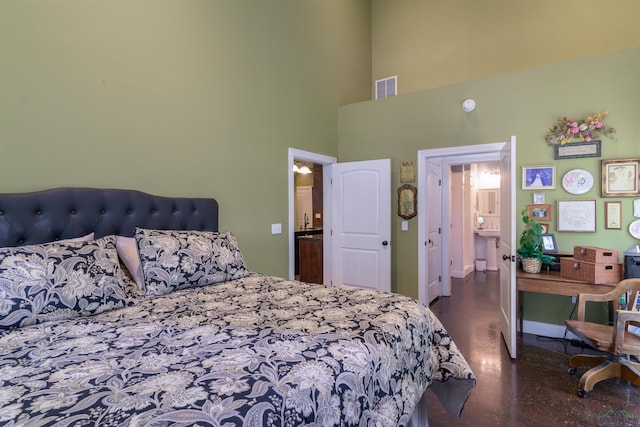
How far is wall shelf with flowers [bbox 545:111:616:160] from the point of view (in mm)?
3117

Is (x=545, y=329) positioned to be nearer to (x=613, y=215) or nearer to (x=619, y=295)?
(x=619, y=295)

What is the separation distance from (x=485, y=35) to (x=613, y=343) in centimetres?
438

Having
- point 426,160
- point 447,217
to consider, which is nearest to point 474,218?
point 447,217

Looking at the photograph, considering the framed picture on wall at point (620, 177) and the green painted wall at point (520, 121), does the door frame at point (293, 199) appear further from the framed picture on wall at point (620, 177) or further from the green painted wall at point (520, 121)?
the framed picture on wall at point (620, 177)

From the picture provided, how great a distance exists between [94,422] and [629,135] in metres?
4.33

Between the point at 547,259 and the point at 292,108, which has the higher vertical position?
the point at 292,108

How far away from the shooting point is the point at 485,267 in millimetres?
6922

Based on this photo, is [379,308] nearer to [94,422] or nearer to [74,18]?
[94,422]

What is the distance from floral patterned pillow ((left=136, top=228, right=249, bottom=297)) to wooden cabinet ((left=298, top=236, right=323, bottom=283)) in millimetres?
2665

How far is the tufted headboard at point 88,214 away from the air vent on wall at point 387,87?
3.67 metres

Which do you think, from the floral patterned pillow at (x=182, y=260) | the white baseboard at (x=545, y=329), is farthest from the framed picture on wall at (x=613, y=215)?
the floral patterned pillow at (x=182, y=260)

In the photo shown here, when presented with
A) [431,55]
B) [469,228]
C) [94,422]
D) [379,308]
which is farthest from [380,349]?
[469,228]

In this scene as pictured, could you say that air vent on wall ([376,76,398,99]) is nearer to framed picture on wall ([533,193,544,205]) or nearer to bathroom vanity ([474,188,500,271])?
framed picture on wall ([533,193,544,205])

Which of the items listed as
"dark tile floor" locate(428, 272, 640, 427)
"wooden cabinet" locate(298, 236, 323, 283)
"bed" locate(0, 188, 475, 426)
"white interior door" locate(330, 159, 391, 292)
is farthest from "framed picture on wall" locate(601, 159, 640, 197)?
"wooden cabinet" locate(298, 236, 323, 283)
